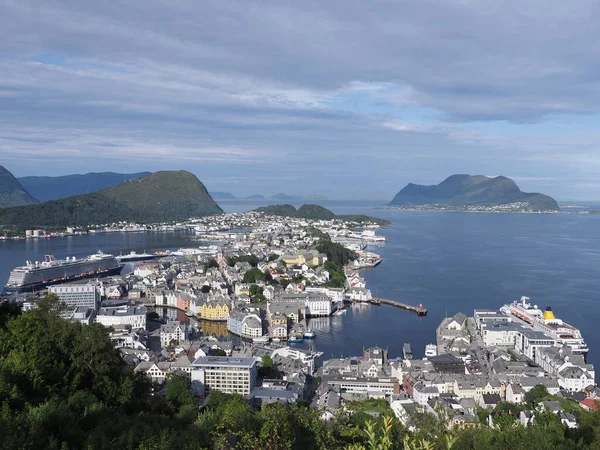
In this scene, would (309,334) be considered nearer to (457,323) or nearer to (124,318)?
(457,323)

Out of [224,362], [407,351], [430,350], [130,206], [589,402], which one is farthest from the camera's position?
[130,206]

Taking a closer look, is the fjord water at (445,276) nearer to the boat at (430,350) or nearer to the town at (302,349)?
the boat at (430,350)

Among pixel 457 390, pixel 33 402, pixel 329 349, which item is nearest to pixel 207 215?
pixel 329 349

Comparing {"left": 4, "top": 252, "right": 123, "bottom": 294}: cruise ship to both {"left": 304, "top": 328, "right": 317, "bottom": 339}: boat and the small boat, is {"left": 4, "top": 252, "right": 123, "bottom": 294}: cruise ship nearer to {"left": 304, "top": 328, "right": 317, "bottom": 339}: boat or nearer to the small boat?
the small boat

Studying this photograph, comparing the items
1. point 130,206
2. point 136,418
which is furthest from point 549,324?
point 130,206

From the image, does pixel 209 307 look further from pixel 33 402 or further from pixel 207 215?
pixel 207 215

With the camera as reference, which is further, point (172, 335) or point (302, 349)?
point (172, 335)

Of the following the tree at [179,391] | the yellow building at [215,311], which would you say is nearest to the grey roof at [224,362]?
the tree at [179,391]
